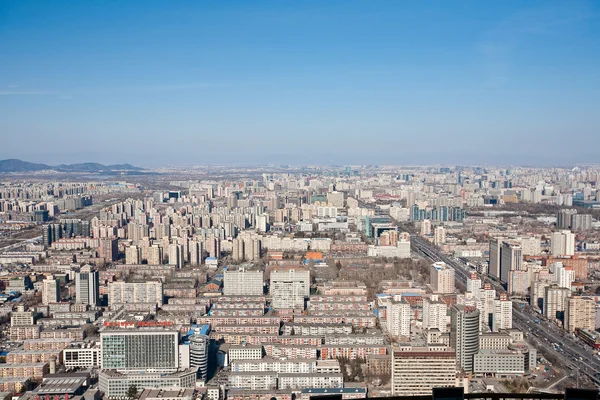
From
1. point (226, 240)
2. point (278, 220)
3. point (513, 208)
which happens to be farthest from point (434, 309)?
point (513, 208)

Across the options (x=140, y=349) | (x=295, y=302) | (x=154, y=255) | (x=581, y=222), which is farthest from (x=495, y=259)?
(x=140, y=349)

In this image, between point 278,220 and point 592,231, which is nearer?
point 592,231

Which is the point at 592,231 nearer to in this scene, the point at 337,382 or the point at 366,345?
the point at 366,345

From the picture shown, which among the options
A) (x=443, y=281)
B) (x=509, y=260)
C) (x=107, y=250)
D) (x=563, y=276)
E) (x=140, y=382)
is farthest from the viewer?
(x=107, y=250)

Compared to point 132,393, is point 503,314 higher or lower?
higher

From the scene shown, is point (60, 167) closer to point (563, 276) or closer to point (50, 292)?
point (50, 292)

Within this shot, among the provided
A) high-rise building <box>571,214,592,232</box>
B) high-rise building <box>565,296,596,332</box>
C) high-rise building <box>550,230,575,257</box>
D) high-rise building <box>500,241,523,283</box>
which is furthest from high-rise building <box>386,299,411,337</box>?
high-rise building <box>571,214,592,232</box>

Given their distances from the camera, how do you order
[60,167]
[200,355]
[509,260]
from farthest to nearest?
1. [60,167]
2. [509,260]
3. [200,355]

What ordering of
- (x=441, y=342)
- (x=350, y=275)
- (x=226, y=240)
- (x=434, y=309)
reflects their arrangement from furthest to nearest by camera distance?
(x=226, y=240), (x=350, y=275), (x=434, y=309), (x=441, y=342)

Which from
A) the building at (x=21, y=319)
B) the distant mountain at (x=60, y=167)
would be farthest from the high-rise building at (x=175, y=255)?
the distant mountain at (x=60, y=167)
